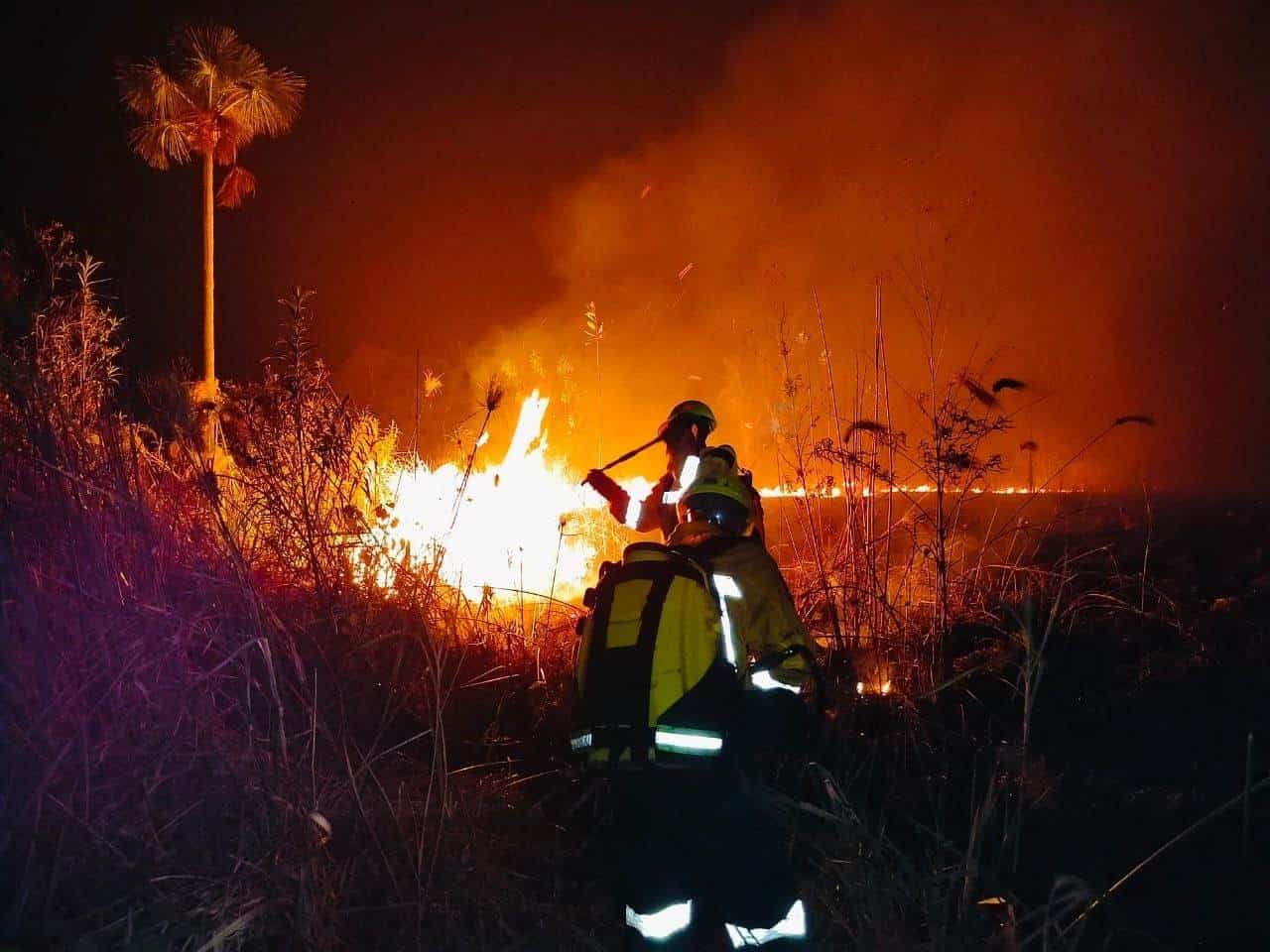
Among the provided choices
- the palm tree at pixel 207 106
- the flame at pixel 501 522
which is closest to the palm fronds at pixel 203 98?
the palm tree at pixel 207 106

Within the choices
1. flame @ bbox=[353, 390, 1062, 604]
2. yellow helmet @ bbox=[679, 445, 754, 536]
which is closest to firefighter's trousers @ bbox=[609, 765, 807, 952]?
yellow helmet @ bbox=[679, 445, 754, 536]

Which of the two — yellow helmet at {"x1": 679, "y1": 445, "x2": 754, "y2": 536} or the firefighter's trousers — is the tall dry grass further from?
yellow helmet at {"x1": 679, "y1": 445, "x2": 754, "y2": 536}

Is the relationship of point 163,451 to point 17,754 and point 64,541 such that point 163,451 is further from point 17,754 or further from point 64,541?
point 17,754

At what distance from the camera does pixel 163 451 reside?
5156 millimetres

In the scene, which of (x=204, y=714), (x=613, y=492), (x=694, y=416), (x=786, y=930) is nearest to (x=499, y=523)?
(x=613, y=492)

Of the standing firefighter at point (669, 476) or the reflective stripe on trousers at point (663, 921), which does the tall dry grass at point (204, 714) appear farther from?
the standing firefighter at point (669, 476)

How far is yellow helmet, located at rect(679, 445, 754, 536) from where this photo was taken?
324cm

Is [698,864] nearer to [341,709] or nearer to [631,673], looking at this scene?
[631,673]

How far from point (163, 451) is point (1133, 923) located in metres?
5.40

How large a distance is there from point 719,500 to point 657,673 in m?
0.74

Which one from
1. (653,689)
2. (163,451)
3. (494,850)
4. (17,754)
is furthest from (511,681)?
(653,689)

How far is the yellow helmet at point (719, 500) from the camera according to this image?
10.6 feet

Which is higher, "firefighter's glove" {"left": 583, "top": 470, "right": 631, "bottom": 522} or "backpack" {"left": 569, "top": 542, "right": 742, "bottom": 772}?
"firefighter's glove" {"left": 583, "top": 470, "right": 631, "bottom": 522}

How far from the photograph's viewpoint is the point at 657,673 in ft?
9.09
